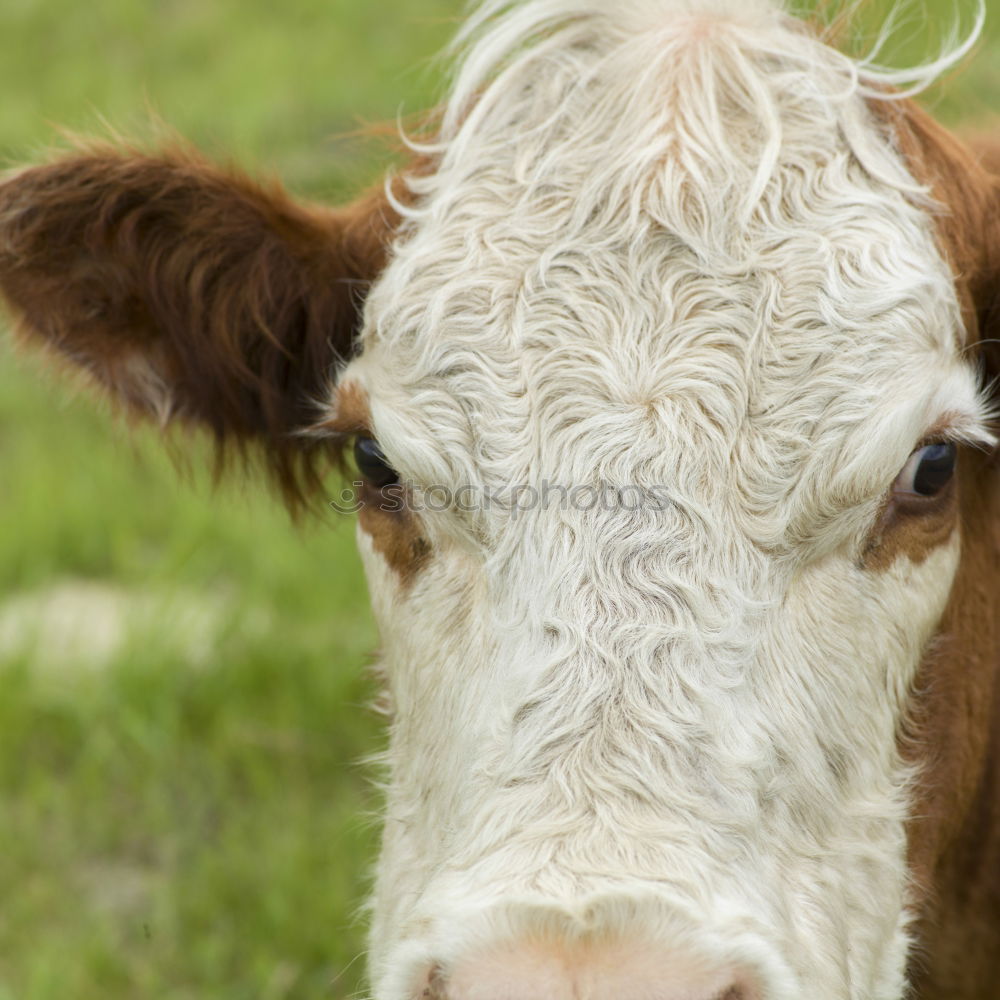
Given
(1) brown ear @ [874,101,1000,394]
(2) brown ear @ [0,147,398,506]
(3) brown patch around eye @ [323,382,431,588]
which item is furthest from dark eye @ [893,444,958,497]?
(2) brown ear @ [0,147,398,506]

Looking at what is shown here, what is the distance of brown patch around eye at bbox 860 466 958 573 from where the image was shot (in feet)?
9.10

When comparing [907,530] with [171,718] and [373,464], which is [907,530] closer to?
[373,464]

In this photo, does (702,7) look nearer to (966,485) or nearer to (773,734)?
(966,485)

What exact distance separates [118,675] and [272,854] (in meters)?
1.01

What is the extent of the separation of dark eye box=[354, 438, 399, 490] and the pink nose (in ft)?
3.67

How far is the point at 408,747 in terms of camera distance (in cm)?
308

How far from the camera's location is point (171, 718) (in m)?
5.15

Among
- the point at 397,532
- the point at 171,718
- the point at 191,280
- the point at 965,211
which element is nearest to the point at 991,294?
the point at 965,211

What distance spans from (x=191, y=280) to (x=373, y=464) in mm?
692

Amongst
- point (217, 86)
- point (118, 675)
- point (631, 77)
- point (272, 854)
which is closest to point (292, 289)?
point (631, 77)


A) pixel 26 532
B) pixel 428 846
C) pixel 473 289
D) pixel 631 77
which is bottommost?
pixel 26 532

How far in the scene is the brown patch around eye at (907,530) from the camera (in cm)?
277

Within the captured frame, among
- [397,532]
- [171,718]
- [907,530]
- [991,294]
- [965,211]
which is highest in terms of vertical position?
[965,211]

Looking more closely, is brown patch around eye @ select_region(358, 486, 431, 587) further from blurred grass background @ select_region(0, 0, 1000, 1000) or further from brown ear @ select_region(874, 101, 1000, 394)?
brown ear @ select_region(874, 101, 1000, 394)
